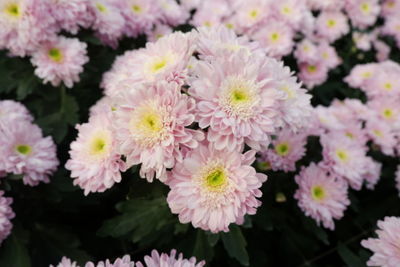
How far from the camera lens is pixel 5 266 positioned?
5.88 feet

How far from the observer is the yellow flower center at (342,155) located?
2.00 meters

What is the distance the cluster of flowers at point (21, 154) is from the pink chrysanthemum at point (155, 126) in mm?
692

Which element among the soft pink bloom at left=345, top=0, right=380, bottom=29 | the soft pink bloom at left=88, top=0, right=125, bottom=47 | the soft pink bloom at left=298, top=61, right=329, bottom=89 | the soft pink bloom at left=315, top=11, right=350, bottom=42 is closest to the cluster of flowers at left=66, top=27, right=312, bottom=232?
the soft pink bloom at left=88, top=0, right=125, bottom=47

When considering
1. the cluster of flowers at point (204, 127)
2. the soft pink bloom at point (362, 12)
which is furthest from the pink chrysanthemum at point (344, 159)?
the soft pink bloom at point (362, 12)

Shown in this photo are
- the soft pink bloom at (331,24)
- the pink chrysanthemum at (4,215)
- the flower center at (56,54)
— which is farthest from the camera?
the soft pink bloom at (331,24)

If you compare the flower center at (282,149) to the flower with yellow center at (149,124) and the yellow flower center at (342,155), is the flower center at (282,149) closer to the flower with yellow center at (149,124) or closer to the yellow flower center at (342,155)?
the yellow flower center at (342,155)

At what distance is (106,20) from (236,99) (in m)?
1.28

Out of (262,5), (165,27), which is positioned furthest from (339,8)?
(165,27)

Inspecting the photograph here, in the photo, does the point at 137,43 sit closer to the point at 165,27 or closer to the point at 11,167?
the point at 165,27

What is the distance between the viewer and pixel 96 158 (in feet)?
4.60

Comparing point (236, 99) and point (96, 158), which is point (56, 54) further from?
point (236, 99)

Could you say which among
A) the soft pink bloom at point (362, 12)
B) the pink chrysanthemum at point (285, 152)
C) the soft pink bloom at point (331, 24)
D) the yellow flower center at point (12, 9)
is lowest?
the pink chrysanthemum at point (285, 152)

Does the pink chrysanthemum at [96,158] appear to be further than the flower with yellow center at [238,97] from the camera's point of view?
Yes

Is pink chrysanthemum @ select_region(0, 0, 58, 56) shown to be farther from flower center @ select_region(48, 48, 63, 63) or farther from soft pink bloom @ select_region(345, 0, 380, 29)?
soft pink bloom @ select_region(345, 0, 380, 29)
